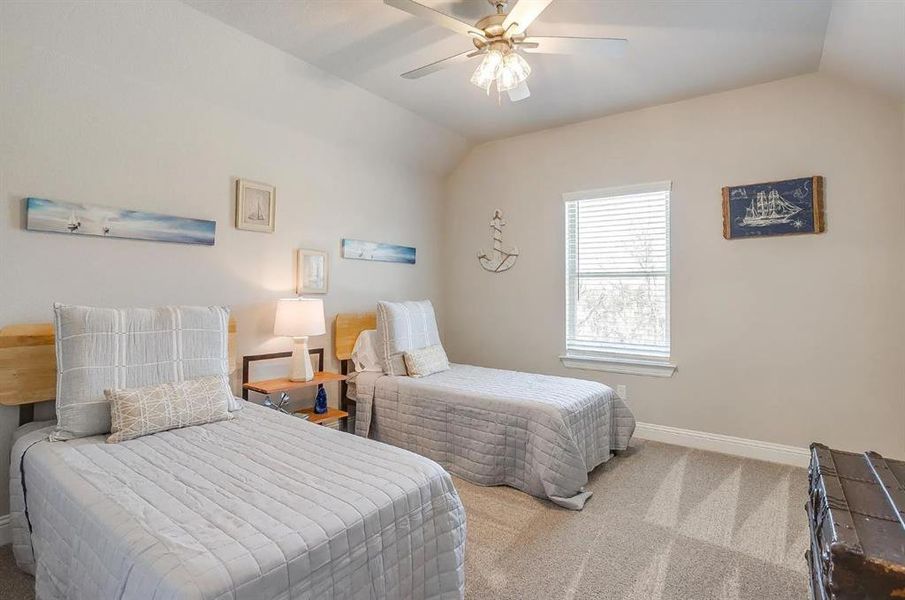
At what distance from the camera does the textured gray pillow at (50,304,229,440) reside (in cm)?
193

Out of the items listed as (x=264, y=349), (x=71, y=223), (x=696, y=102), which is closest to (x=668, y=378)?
(x=696, y=102)

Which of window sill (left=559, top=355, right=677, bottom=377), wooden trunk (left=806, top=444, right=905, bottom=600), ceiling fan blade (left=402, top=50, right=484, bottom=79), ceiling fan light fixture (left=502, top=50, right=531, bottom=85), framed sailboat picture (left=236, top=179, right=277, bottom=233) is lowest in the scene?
wooden trunk (left=806, top=444, right=905, bottom=600)

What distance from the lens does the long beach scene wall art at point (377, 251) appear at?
3.76 meters

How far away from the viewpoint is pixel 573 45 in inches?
86.6

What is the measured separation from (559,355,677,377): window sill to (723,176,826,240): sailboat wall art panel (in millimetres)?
1072

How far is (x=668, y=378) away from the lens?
356cm

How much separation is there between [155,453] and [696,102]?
4000 mm

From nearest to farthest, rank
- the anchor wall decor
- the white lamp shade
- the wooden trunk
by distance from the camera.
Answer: the wooden trunk
the white lamp shade
the anchor wall decor

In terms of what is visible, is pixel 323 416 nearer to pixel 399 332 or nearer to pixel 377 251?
pixel 399 332

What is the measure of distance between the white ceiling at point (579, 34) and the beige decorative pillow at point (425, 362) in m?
1.94

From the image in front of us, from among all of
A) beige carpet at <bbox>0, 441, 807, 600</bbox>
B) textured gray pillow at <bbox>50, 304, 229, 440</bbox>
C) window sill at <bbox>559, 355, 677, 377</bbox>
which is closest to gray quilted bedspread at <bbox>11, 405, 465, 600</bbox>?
textured gray pillow at <bbox>50, 304, 229, 440</bbox>

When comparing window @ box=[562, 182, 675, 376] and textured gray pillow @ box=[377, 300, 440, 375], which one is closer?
textured gray pillow @ box=[377, 300, 440, 375]

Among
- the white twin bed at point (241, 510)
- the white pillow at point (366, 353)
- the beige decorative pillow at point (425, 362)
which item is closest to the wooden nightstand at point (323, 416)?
the white pillow at point (366, 353)

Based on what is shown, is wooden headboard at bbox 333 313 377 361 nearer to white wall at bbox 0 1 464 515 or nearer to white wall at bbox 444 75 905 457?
white wall at bbox 0 1 464 515
